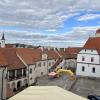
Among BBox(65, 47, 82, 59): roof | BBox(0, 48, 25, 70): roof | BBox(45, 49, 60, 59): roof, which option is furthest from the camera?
BBox(65, 47, 82, 59): roof

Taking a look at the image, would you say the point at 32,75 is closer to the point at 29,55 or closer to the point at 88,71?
the point at 29,55

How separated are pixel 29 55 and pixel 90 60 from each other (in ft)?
44.0

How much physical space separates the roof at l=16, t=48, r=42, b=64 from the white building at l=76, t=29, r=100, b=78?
9.68 meters

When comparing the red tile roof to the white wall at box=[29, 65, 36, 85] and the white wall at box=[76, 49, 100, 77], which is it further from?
the white wall at box=[29, 65, 36, 85]

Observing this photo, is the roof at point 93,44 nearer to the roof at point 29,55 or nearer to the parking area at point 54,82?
the parking area at point 54,82

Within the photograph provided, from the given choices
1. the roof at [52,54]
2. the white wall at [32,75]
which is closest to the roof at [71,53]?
the roof at [52,54]

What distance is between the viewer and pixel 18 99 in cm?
1034

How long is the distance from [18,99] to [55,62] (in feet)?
167

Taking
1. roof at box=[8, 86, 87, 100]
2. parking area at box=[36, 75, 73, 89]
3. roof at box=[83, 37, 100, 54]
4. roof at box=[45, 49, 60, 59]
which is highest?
roof at box=[83, 37, 100, 54]

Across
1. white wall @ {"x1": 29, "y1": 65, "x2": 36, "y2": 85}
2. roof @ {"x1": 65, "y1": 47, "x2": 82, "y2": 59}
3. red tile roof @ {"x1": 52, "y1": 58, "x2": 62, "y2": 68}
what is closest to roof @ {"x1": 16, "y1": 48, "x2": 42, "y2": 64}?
white wall @ {"x1": 29, "y1": 65, "x2": 36, "y2": 85}

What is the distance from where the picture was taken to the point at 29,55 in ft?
157

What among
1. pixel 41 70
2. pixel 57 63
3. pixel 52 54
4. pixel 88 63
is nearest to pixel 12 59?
pixel 41 70

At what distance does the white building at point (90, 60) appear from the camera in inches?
1914

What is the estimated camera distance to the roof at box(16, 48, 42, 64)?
1741 inches
